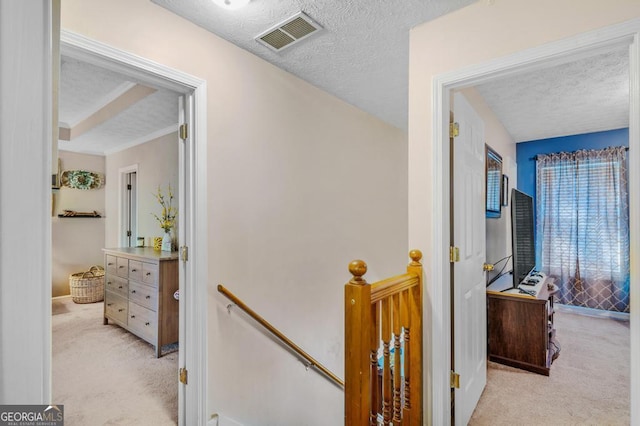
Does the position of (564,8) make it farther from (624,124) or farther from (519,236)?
(624,124)

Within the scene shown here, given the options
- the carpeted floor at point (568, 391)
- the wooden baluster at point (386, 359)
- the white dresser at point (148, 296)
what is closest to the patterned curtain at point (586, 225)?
the carpeted floor at point (568, 391)

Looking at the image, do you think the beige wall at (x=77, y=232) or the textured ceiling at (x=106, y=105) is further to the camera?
the beige wall at (x=77, y=232)

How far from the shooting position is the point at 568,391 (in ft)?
7.97

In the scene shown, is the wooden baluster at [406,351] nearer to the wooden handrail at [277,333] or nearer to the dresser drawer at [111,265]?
the wooden handrail at [277,333]

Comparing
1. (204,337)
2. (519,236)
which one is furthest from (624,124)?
(204,337)

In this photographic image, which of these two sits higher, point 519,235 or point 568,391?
point 519,235

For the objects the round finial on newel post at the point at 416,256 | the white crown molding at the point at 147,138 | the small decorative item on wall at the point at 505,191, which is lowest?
the round finial on newel post at the point at 416,256

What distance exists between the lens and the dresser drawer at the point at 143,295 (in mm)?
3270

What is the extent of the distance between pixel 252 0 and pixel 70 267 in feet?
18.7

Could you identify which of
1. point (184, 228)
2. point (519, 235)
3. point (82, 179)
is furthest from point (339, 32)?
point (82, 179)

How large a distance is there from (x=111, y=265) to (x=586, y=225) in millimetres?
6277

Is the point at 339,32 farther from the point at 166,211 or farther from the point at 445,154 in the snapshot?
the point at 166,211

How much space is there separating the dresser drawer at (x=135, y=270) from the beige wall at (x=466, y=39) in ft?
9.94

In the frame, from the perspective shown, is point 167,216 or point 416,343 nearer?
point 416,343
